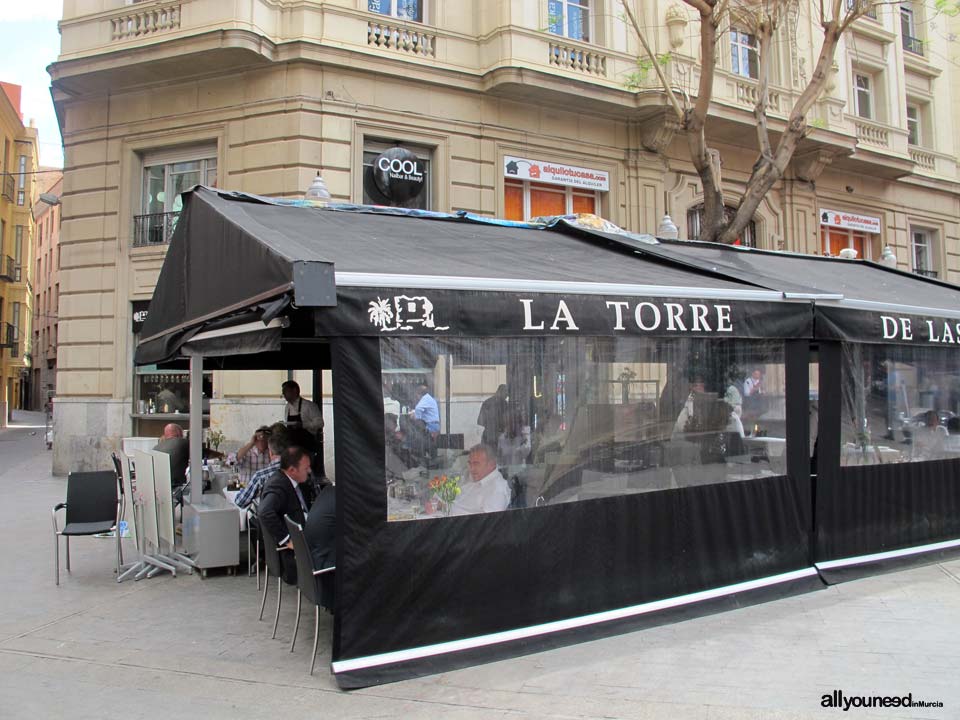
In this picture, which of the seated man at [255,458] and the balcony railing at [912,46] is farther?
the balcony railing at [912,46]

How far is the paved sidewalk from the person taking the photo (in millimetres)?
4258

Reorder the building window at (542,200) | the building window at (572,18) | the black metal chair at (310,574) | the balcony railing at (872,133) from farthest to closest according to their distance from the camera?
the balcony railing at (872,133), the building window at (572,18), the building window at (542,200), the black metal chair at (310,574)

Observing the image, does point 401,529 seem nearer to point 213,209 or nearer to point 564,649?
point 564,649

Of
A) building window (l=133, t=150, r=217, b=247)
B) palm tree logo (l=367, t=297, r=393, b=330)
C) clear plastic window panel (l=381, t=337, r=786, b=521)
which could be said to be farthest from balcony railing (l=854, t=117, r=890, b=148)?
palm tree logo (l=367, t=297, r=393, b=330)

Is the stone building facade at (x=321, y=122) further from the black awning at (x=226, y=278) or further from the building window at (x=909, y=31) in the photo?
the building window at (x=909, y=31)

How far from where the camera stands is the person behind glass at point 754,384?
6.55 meters

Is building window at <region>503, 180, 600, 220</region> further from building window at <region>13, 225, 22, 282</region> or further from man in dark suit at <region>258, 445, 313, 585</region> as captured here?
building window at <region>13, 225, 22, 282</region>

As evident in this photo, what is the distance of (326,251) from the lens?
202 inches

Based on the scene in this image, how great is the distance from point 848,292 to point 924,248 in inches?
733

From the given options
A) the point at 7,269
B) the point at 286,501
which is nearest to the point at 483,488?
the point at 286,501

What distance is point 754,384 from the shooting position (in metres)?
6.57

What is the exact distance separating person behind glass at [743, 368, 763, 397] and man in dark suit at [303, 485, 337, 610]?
3.51 m

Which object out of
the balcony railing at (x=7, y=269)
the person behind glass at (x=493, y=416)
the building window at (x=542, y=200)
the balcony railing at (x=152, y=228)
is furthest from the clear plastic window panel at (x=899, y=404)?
the balcony railing at (x=7, y=269)

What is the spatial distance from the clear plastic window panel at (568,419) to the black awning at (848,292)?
66 cm
